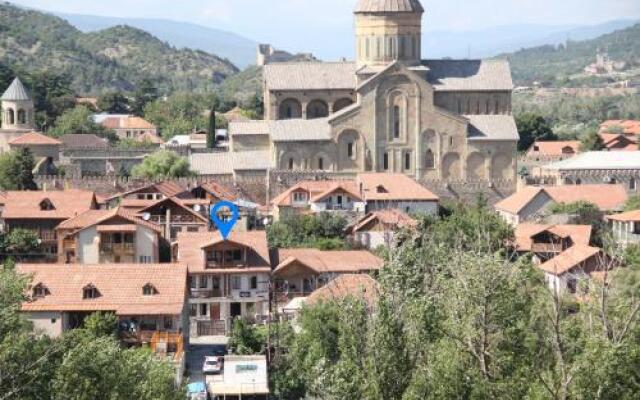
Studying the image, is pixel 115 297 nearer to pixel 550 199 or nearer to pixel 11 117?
pixel 550 199

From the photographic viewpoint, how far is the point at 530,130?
106312 millimetres

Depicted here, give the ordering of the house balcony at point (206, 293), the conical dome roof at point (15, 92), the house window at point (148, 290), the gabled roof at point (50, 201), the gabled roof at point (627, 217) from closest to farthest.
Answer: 1. the house window at point (148, 290)
2. the house balcony at point (206, 293)
3. the gabled roof at point (50, 201)
4. the gabled roof at point (627, 217)
5. the conical dome roof at point (15, 92)

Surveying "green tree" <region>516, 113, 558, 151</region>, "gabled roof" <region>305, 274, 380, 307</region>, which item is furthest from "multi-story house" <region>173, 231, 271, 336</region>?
"green tree" <region>516, 113, 558, 151</region>

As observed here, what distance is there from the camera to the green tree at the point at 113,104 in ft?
405

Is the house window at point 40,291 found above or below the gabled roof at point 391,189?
below

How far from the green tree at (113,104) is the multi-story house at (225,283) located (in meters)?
74.6

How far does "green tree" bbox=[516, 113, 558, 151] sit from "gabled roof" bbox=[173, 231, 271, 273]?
54.7 metres

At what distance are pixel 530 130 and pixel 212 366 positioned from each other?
6750 cm

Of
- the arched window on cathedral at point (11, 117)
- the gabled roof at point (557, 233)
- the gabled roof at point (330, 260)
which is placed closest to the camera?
the gabled roof at point (330, 260)

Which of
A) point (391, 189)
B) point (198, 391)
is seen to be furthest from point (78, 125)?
point (198, 391)

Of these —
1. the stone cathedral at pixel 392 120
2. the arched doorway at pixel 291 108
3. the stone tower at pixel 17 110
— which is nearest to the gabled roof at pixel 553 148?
the stone cathedral at pixel 392 120

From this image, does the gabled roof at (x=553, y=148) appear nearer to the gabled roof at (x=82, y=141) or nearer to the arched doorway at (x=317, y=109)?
the arched doorway at (x=317, y=109)

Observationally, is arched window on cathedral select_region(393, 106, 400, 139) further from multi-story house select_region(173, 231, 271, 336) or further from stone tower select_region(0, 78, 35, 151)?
stone tower select_region(0, 78, 35, 151)

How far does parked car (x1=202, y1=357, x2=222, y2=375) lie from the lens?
41375 millimetres
